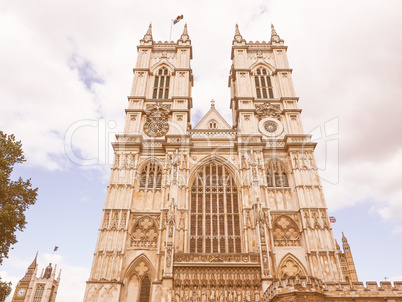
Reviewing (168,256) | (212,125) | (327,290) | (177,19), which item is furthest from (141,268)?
(177,19)

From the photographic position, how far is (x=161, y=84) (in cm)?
3331

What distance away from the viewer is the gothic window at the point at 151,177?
25.9 meters

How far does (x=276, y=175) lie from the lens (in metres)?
26.7

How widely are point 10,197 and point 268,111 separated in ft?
75.0

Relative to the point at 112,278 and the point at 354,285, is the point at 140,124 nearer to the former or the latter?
the point at 112,278

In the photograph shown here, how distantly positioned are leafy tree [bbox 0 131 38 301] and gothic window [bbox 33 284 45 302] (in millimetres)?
63799

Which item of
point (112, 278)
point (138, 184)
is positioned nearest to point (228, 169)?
point (138, 184)

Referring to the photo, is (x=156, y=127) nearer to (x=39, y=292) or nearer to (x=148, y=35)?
(x=148, y=35)

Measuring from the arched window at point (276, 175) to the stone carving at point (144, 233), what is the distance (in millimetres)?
10259

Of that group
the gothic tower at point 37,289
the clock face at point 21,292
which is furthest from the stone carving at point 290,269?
the clock face at point 21,292

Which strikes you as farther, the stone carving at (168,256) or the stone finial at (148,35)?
the stone finial at (148,35)

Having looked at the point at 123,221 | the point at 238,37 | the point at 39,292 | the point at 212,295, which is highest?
the point at 238,37

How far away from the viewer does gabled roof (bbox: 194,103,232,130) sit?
31.3m

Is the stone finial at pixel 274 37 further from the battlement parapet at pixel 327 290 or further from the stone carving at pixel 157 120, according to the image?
the battlement parapet at pixel 327 290
